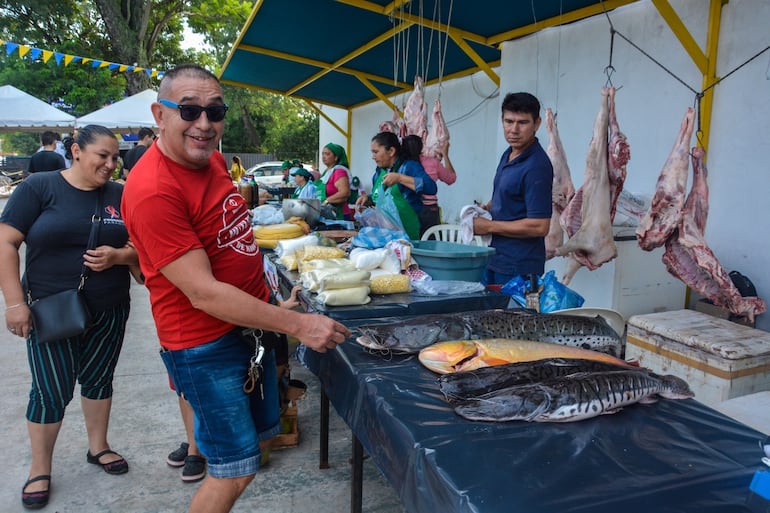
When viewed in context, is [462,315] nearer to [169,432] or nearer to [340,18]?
[169,432]

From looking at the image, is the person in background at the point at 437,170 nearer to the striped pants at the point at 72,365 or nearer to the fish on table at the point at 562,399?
the striped pants at the point at 72,365

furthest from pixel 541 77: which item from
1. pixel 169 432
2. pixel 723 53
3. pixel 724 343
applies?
pixel 169 432

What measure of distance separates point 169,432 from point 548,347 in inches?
98.7

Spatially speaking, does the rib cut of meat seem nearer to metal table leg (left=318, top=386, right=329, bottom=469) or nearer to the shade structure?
the shade structure

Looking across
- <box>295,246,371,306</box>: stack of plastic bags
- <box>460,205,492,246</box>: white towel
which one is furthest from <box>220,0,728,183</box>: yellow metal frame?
<box>295,246,371,306</box>: stack of plastic bags

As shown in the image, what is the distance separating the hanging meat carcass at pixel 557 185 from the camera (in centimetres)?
379

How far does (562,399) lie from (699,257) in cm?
232

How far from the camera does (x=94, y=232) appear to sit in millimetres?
2412

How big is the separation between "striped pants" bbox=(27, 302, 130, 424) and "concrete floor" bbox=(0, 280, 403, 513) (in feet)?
1.38

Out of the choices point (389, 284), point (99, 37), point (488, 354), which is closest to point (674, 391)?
point (488, 354)

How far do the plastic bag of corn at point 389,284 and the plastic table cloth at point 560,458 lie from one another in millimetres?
903

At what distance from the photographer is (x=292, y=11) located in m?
6.37

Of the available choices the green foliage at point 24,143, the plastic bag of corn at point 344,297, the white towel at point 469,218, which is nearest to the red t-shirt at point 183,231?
the plastic bag of corn at point 344,297

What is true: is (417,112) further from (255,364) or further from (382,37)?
(255,364)
